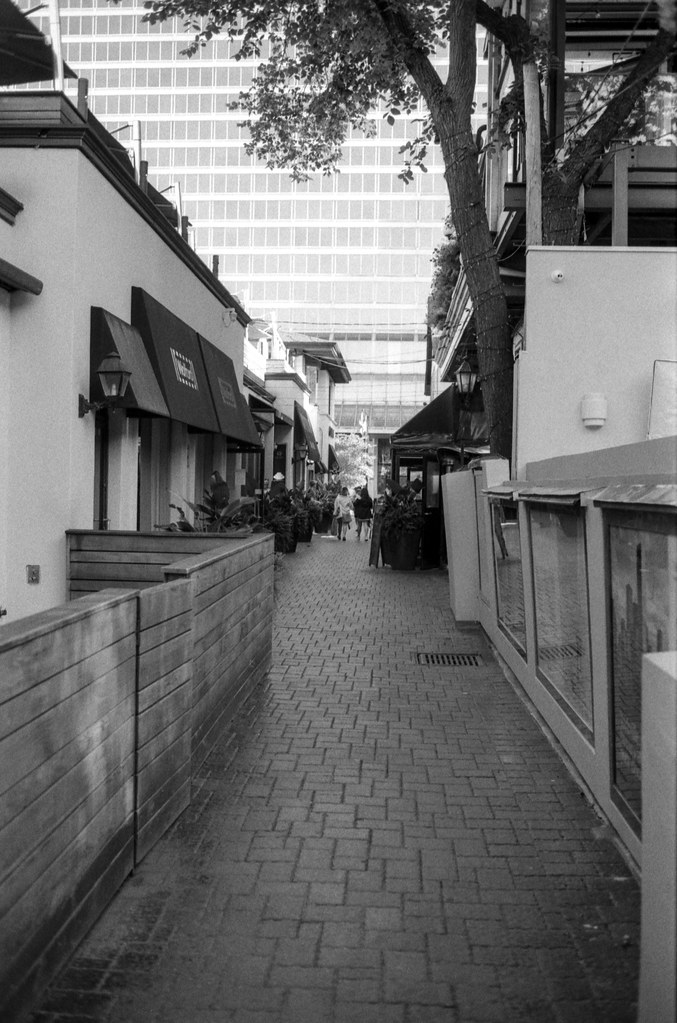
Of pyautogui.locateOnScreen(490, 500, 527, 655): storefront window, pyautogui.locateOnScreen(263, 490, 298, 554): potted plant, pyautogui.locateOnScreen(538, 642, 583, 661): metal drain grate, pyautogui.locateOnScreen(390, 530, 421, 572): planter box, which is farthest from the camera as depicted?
pyautogui.locateOnScreen(263, 490, 298, 554): potted plant

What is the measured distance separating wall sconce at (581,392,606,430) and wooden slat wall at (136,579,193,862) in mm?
7432

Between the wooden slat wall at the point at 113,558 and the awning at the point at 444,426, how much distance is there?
10.4 meters

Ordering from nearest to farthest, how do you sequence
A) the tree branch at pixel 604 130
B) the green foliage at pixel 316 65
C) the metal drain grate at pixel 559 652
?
the metal drain grate at pixel 559 652
the tree branch at pixel 604 130
the green foliage at pixel 316 65

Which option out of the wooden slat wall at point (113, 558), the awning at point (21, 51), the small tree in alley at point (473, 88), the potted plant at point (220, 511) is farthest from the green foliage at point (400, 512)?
the awning at point (21, 51)

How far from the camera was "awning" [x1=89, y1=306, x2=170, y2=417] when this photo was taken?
9.98 m

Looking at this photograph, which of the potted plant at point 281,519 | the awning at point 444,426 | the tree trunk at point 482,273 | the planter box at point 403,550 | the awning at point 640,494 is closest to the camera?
the awning at point 640,494

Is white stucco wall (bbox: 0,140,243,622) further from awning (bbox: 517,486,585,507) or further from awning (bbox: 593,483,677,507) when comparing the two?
awning (bbox: 593,483,677,507)

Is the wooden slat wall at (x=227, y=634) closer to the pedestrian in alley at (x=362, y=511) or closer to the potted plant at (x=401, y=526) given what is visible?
the potted plant at (x=401, y=526)

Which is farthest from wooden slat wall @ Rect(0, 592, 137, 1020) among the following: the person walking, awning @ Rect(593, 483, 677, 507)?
the person walking

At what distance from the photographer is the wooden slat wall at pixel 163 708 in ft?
14.2

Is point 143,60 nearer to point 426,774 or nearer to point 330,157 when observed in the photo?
point 330,157

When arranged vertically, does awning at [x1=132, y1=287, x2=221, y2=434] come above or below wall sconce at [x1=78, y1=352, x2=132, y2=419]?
above

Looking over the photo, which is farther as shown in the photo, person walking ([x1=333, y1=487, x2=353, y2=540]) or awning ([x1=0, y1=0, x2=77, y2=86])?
person walking ([x1=333, y1=487, x2=353, y2=540])

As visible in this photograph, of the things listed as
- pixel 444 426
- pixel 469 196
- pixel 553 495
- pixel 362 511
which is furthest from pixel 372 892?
pixel 362 511
